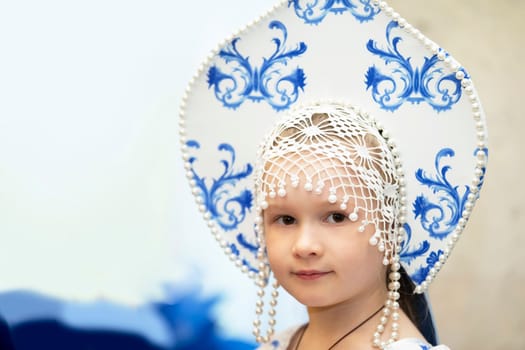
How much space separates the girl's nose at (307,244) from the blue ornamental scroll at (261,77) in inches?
10.6

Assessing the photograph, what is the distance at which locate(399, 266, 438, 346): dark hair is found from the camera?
4.42ft

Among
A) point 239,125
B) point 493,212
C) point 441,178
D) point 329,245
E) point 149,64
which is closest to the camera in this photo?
point 329,245

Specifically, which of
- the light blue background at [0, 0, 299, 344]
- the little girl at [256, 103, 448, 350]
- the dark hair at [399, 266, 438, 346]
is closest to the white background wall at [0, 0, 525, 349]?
the light blue background at [0, 0, 299, 344]

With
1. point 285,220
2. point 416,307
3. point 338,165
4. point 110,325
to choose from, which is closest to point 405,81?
point 338,165

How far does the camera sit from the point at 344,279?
1186 millimetres

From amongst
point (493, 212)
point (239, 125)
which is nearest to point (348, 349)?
point (239, 125)

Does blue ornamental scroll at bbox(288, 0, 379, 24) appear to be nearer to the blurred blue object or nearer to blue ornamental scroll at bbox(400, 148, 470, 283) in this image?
blue ornamental scroll at bbox(400, 148, 470, 283)

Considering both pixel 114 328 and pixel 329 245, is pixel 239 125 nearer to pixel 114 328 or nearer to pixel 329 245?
pixel 329 245

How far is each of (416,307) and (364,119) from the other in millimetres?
352

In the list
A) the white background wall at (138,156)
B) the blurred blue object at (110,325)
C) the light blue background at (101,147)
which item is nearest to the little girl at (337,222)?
the white background wall at (138,156)

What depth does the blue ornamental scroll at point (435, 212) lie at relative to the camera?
4.17 ft

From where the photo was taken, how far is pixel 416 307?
137 cm

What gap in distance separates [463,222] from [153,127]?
5.19ft

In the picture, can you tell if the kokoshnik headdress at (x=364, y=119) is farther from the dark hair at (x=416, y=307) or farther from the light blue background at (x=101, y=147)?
the light blue background at (x=101, y=147)
